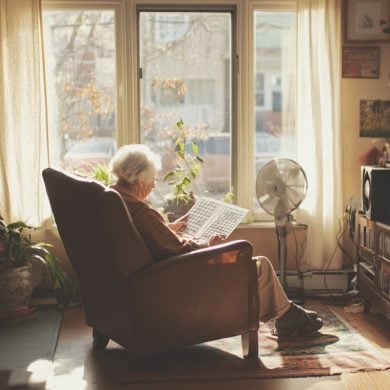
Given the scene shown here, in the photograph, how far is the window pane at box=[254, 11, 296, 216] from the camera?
15.9 feet

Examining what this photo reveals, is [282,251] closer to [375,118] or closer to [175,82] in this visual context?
[375,118]

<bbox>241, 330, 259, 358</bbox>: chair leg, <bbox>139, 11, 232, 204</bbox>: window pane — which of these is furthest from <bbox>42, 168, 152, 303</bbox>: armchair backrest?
<bbox>139, 11, 232, 204</bbox>: window pane

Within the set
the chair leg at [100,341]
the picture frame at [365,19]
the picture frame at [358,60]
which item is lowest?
the chair leg at [100,341]

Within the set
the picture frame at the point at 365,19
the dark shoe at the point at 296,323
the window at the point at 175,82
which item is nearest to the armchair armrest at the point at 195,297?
the dark shoe at the point at 296,323

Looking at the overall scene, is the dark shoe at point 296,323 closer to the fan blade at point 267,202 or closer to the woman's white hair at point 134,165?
the fan blade at point 267,202

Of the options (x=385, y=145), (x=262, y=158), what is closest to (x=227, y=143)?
(x=262, y=158)

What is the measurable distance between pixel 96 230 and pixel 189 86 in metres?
2.00

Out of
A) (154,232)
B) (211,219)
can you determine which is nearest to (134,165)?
(154,232)

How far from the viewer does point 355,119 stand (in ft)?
15.9

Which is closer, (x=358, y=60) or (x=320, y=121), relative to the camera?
(x=320, y=121)

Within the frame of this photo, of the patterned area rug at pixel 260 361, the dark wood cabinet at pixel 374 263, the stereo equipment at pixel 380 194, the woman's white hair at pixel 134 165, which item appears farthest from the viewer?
the stereo equipment at pixel 380 194

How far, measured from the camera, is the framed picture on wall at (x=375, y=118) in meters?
4.84

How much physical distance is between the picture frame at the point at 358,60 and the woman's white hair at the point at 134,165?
6.46ft

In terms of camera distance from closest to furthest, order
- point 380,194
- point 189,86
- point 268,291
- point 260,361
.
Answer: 1. point 260,361
2. point 268,291
3. point 380,194
4. point 189,86
